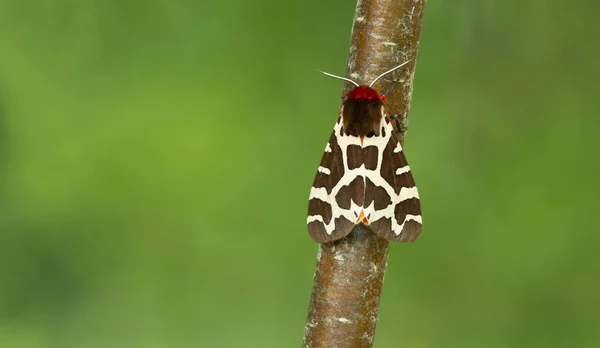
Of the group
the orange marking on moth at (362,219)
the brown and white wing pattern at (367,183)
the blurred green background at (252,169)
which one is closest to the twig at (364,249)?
the orange marking on moth at (362,219)

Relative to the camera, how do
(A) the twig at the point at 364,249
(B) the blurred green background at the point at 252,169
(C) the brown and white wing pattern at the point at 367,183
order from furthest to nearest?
1. (B) the blurred green background at the point at 252,169
2. (C) the brown and white wing pattern at the point at 367,183
3. (A) the twig at the point at 364,249

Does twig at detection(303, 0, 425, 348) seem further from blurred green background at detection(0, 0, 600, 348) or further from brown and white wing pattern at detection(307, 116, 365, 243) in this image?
blurred green background at detection(0, 0, 600, 348)

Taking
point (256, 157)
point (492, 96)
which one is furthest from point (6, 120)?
point (492, 96)

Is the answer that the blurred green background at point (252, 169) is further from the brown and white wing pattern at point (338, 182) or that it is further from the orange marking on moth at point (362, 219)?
the orange marking on moth at point (362, 219)

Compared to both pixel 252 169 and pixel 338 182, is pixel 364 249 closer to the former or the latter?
pixel 338 182

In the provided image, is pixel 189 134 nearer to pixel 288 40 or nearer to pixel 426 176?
pixel 288 40

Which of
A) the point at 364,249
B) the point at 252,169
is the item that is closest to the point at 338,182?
the point at 364,249


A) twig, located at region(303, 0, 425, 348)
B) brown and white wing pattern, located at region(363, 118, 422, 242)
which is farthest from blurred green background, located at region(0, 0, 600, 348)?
twig, located at region(303, 0, 425, 348)
